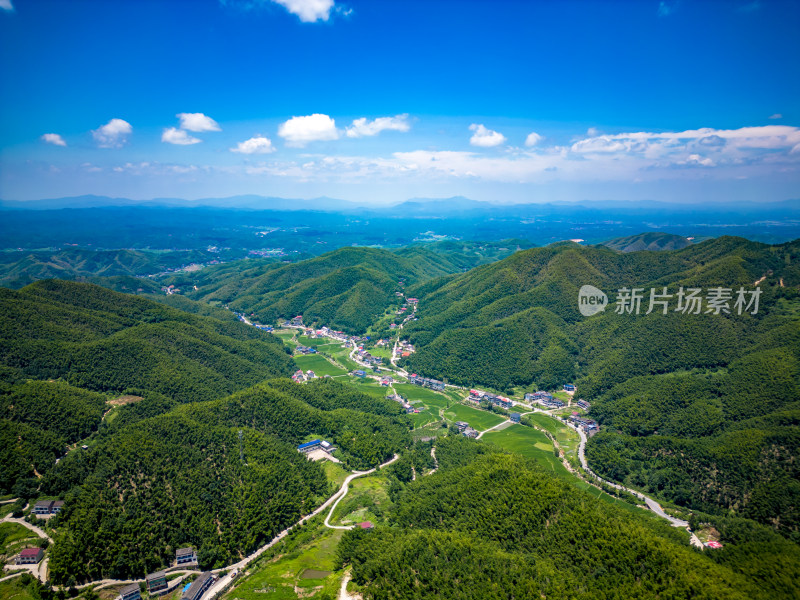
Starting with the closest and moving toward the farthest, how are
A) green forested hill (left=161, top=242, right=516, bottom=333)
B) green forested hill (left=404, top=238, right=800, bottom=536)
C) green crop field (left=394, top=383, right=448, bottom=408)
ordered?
green forested hill (left=404, top=238, right=800, bottom=536) < green crop field (left=394, top=383, right=448, bottom=408) < green forested hill (left=161, top=242, right=516, bottom=333)

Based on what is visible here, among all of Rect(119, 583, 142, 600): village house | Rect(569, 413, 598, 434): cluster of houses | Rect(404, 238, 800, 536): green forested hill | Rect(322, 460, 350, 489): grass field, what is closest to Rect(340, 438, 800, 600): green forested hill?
Rect(322, 460, 350, 489): grass field

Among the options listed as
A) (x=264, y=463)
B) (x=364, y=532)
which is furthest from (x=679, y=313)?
(x=264, y=463)

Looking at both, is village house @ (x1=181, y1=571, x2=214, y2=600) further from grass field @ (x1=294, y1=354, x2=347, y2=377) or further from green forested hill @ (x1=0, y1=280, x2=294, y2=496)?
grass field @ (x1=294, y1=354, x2=347, y2=377)

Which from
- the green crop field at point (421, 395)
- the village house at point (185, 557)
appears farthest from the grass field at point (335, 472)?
the green crop field at point (421, 395)

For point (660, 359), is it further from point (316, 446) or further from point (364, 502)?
point (316, 446)

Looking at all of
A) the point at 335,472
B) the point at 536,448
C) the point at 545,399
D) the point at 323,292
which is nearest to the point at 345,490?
the point at 335,472

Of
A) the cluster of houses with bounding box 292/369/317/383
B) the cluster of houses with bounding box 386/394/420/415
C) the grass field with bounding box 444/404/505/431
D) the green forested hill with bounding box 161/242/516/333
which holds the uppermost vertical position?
the green forested hill with bounding box 161/242/516/333

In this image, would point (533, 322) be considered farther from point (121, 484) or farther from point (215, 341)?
point (121, 484)
